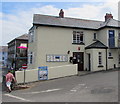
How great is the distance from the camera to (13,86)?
11.4 m

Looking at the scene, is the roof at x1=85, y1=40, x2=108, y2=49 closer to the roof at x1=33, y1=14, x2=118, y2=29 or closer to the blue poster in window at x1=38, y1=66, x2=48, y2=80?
the roof at x1=33, y1=14, x2=118, y2=29

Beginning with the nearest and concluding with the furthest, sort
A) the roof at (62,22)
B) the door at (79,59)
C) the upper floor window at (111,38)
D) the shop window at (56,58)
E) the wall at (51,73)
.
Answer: the wall at (51,73) → the shop window at (56,58) → the roof at (62,22) → the upper floor window at (111,38) → the door at (79,59)

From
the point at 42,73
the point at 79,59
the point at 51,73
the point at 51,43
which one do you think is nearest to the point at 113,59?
the point at 79,59

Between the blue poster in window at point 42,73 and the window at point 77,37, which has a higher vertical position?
the window at point 77,37

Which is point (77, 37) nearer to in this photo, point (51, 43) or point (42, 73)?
point (51, 43)

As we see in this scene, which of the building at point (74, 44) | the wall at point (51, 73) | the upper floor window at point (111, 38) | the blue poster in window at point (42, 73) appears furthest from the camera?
the upper floor window at point (111, 38)

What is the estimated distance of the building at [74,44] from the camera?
656 inches

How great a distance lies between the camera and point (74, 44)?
18000 millimetres

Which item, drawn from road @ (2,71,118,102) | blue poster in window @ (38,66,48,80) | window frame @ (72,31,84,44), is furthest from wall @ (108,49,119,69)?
blue poster in window @ (38,66,48,80)

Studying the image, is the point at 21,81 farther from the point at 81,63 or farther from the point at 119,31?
the point at 119,31

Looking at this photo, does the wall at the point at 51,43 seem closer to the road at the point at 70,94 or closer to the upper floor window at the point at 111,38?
the upper floor window at the point at 111,38

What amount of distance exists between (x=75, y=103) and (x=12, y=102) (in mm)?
3415

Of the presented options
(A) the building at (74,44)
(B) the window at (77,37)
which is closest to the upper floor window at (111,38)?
(A) the building at (74,44)

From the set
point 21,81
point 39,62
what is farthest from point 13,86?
point 39,62
